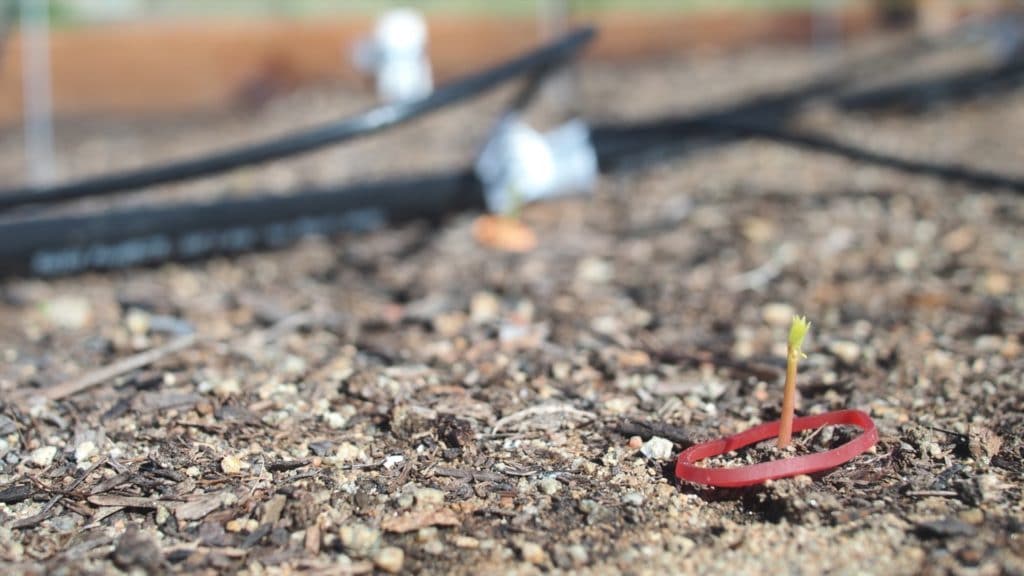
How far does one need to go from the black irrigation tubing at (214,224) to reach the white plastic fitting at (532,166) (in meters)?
0.07

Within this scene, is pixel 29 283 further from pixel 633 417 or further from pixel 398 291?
pixel 633 417

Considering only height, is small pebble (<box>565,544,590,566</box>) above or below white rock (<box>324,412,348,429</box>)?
below

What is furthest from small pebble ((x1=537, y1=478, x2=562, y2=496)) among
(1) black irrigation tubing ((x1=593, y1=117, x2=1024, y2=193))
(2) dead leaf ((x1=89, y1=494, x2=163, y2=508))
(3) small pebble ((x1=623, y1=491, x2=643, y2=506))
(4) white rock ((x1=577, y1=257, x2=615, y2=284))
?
(1) black irrigation tubing ((x1=593, y1=117, x2=1024, y2=193))

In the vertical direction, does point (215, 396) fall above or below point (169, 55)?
below

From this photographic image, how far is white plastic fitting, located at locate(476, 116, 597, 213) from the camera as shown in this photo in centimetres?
336

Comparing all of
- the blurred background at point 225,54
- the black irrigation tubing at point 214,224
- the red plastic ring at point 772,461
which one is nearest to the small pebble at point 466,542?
the red plastic ring at point 772,461

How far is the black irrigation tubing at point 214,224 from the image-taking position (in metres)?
2.83

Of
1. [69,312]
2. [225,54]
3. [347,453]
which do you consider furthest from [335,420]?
[225,54]

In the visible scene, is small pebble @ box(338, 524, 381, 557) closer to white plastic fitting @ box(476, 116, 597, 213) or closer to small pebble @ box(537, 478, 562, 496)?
small pebble @ box(537, 478, 562, 496)

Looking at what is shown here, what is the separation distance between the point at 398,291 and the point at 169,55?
320 centimetres

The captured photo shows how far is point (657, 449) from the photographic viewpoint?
175 centimetres

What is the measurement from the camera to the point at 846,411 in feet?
5.58

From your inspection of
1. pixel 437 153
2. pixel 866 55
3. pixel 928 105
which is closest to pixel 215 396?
pixel 437 153

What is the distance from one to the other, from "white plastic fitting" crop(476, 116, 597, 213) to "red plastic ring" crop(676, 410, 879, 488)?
170 cm
